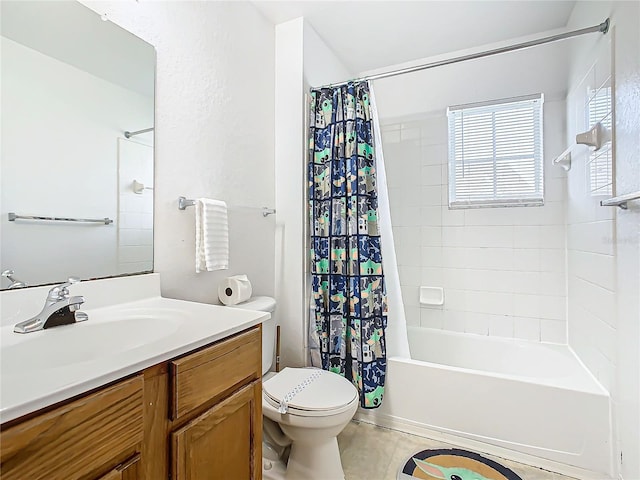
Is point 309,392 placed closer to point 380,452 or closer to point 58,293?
point 380,452

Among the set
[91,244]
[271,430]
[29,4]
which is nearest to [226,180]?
[91,244]

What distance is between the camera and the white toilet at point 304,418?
1.44 meters

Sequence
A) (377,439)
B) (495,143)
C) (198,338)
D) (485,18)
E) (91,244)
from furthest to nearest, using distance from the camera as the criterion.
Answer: (495,143) < (485,18) < (377,439) < (91,244) < (198,338)

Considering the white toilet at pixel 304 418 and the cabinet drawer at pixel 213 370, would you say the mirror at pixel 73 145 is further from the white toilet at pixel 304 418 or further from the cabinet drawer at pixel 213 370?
the white toilet at pixel 304 418

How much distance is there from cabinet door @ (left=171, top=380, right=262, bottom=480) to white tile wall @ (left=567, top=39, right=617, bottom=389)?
1.55m

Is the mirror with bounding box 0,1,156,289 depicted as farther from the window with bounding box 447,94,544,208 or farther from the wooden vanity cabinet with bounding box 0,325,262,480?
the window with bounding box 447,94,544,208

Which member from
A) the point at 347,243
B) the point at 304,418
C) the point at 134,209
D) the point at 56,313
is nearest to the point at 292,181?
the point at 347,243

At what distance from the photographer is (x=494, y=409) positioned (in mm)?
1789

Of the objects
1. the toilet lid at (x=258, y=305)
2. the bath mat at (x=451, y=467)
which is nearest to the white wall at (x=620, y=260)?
the bath mat at (x=451, y=467)

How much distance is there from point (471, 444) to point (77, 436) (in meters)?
1.88

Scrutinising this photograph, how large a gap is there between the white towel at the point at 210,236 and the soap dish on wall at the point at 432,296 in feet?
5.45

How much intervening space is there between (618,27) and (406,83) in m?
1.43

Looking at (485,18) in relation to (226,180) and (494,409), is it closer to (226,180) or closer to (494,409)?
(226,180)

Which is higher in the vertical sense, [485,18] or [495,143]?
[485,18]
